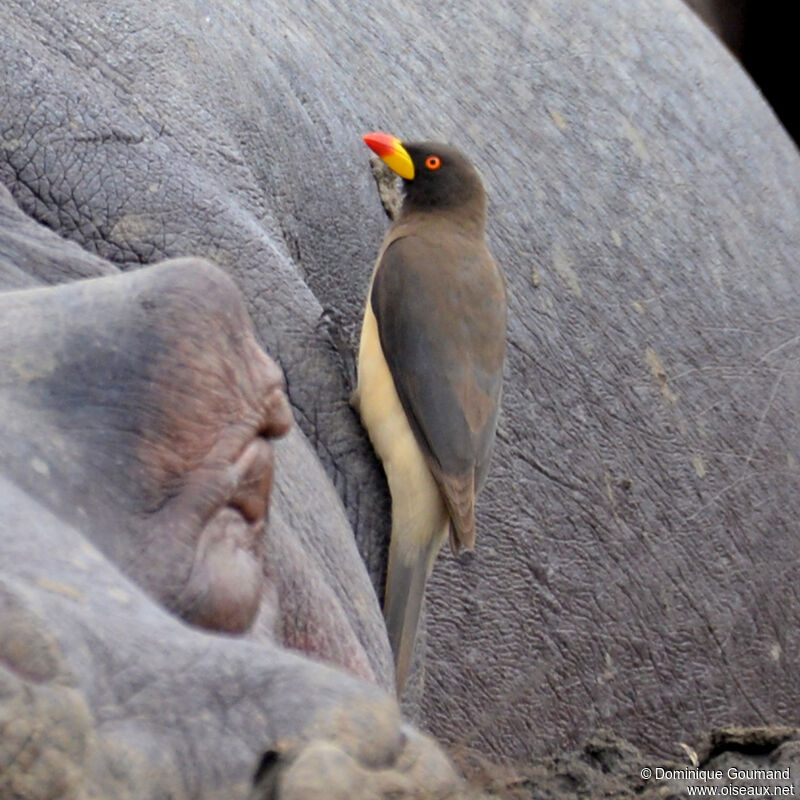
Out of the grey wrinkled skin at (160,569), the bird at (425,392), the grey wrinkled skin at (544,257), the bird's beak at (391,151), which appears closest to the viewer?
the grey wrinkled skin at (160,569)

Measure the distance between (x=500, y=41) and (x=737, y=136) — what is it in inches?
24.5

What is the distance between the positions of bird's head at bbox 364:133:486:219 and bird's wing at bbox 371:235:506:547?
0.14 metres

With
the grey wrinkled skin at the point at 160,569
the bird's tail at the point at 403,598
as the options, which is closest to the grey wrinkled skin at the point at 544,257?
the bird's tail at the point at 403,598

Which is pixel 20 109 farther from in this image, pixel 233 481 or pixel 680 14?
pixel 680 14

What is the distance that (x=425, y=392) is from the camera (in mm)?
2078

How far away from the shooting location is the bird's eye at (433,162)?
2.34 meters

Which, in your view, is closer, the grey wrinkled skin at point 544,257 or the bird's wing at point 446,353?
the grey wrinkled skin at point 544,257

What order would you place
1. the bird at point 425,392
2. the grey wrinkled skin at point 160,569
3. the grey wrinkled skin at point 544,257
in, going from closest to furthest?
1. the grey wrinkled skin at point 160,569
2. the grey wrinkled skin at point 544,257
3. the bird at point 425,392

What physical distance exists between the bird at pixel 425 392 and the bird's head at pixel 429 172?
9cm

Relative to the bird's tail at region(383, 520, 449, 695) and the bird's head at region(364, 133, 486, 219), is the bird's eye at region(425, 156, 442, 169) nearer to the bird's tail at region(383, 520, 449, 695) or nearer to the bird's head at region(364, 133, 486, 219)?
the bird's head at region(364, 133, 486, 219)

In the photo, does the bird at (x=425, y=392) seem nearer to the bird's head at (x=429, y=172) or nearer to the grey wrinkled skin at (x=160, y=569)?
the bird's head at (x=429, y=172)

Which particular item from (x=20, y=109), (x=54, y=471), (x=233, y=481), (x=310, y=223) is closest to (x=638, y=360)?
(x=310, y=223)

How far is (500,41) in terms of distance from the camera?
2.85 metres

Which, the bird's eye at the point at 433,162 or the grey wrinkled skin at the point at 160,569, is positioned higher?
the grey wrinkled skin at the point at 160,569
